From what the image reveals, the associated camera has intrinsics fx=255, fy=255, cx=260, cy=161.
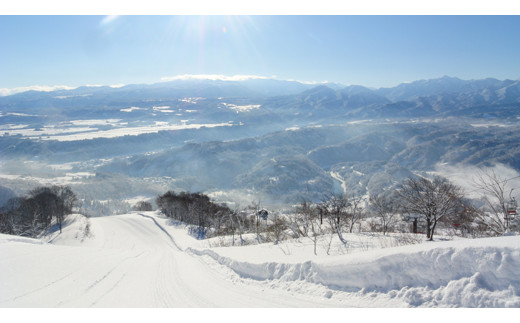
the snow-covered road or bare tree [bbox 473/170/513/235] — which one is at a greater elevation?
bare tree [bbox 473/170/513/235]

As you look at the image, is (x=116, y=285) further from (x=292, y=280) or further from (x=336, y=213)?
(x=336, y=213)

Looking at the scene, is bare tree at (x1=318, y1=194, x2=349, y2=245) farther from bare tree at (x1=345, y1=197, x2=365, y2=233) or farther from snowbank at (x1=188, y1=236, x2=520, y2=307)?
snowbank at (x1=188, y1=236, x2=520, y2=307)

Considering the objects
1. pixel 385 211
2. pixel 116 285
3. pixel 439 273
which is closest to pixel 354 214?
pixel 385 211

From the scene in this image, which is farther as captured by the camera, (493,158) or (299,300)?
(493,158)

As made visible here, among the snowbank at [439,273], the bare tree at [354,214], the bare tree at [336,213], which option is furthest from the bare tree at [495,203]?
the bare tree at [354,214]

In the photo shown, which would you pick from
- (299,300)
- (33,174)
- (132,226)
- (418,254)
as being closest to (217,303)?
(299,300)

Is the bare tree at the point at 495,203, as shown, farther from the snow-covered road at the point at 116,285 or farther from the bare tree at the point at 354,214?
the snow-covered road at the point at 116,285

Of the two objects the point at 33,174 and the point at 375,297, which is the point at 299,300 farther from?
the point at 33,174

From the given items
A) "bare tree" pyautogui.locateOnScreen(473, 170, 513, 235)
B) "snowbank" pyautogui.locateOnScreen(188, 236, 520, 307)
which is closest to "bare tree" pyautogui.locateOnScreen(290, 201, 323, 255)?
"snowbank" pyautogui.locateOnScreen(188, 236, 520, 307)

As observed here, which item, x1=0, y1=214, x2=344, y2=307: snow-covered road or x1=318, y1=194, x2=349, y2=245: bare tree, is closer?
x1=0, y1=214, x2=344, y2=307: snow-covered road
